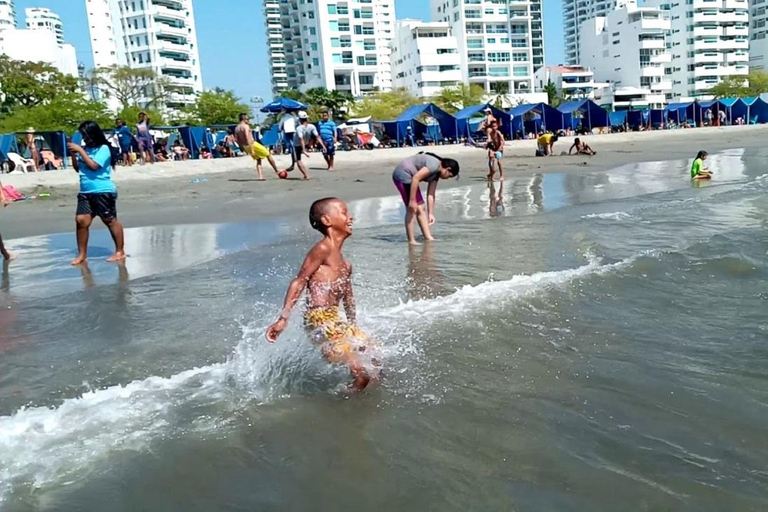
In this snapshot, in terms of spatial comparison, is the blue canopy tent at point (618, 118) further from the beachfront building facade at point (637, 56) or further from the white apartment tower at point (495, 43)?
the beachfront building facade at point (637, 56)

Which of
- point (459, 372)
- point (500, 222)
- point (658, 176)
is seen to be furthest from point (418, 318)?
point (658, 176)

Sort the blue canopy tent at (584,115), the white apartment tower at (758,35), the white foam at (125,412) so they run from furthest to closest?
the white apartment tower at (758,35) → the blue canopy tent at (584,115) → the white foam at (125,412)

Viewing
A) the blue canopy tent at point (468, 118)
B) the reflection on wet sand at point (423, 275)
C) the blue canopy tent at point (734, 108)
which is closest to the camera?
the reflection on wet sand at point (423, 275)

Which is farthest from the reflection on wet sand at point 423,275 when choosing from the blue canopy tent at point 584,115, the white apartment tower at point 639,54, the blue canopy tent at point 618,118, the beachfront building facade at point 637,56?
the white apartment tower at point 639,54

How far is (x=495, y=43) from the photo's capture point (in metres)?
97.1

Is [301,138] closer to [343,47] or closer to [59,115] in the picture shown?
[59,115]

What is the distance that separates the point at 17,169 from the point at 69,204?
9.45m

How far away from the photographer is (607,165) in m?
20.5

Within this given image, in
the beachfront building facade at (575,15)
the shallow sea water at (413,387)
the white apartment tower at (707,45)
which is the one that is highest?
the beachfront building facade at (575,15)

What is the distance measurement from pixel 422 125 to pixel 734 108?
1132 inches

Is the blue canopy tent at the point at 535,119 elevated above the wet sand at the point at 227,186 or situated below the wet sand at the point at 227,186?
above

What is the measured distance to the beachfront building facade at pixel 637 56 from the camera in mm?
98188

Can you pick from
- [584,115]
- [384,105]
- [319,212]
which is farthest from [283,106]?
[384,105]

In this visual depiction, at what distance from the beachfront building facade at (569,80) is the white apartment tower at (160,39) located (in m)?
54.8
